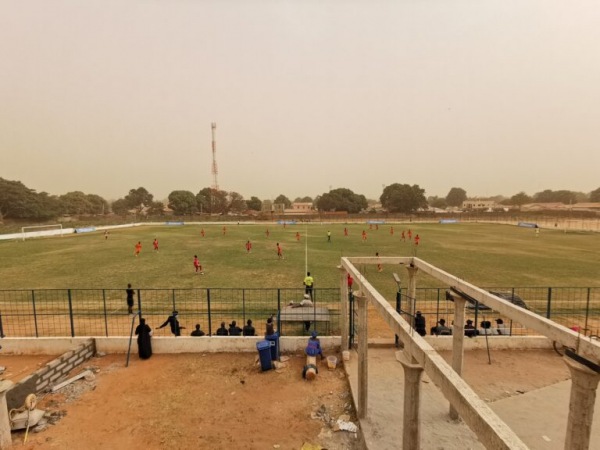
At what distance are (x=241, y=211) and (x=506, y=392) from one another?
474 feet

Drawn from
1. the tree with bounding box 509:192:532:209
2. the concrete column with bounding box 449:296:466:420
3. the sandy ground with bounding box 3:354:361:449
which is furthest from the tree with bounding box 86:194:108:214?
the tree with bounding box 509:192:532:209

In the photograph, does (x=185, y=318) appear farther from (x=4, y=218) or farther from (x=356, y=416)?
(x=4, y=218)

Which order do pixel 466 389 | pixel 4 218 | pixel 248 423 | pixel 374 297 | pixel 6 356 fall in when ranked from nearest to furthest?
pixel 466 389, pixel 374 297, pixel 248 423, pixel 6 356, pixel 4 218

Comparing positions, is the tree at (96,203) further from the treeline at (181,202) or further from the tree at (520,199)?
the tree at (520,199)

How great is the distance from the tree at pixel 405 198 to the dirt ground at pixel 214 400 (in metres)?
114

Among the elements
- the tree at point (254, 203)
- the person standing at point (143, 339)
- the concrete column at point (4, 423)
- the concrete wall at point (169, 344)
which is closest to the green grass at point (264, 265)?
the concrete wall at point (169, 344)

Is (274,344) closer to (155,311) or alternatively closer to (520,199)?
(155,311)

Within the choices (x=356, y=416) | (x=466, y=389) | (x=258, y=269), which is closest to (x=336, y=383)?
(x=356, y=416)

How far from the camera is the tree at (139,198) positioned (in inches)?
6284

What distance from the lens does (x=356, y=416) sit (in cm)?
744

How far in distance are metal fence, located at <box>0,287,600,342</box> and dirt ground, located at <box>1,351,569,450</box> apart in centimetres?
172

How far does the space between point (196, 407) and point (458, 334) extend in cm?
648

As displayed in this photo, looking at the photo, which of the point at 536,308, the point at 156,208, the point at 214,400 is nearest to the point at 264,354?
the point at 214,400

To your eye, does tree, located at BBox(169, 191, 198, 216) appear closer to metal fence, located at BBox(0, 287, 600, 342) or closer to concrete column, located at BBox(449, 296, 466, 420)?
metal fence, located at BBox(0, 287, 600, 342)
